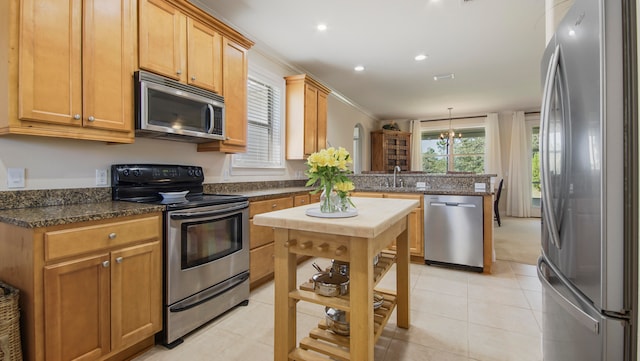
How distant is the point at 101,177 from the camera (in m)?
2.20

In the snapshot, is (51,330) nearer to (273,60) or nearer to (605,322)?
(605,322)

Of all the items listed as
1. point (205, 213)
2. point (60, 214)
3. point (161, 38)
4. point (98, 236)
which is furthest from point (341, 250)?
point (161, 38)

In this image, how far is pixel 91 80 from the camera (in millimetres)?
1880

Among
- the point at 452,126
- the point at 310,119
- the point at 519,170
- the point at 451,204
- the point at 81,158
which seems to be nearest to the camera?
the point at 81,158

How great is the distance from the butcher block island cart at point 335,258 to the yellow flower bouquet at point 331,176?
0.14 meters

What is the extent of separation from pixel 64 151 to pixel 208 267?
122 cm

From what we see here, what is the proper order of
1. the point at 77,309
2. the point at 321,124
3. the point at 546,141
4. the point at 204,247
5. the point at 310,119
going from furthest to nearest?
the point at 321,124, the point at 310,119, the point at 204,247, the point at 77,309, the point at 546,141

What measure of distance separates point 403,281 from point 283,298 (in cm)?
103

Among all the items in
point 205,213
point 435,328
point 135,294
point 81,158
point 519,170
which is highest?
point 519,170

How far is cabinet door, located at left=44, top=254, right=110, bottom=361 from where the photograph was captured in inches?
58.3

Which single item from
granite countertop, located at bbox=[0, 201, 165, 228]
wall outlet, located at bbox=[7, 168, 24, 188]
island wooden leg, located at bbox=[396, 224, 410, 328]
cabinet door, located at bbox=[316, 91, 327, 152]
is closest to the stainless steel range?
granite countertop, located at bbox=[0, 201, 165, 228]

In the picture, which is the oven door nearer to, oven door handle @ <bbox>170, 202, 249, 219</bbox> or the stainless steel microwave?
oven door handle @ <bbox>170, 202, 249, 219</bbox>

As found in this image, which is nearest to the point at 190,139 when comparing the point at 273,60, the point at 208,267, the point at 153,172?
the point at 153,172

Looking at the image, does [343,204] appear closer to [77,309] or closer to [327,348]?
[327,348]
